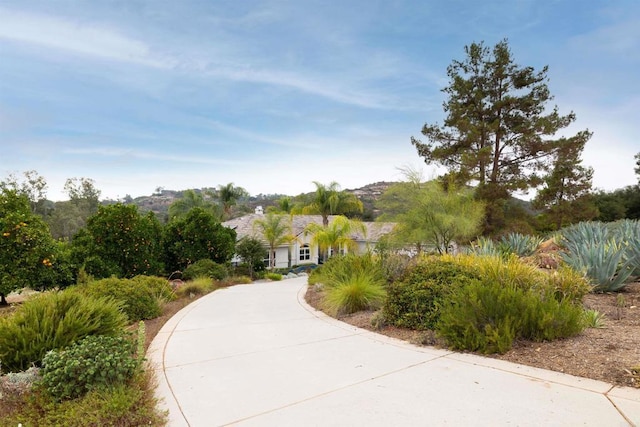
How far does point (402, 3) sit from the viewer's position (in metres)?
12.2

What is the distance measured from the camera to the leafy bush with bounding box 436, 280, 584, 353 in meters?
4.90

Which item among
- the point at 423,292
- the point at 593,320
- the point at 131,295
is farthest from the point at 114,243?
the point at 593,320

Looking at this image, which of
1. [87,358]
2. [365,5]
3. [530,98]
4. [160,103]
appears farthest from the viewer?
[530,98]

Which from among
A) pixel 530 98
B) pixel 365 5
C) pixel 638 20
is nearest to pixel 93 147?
pixel 365 5

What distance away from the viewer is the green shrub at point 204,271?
657 inches

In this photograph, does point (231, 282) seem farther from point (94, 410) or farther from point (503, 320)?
point (94, 410)

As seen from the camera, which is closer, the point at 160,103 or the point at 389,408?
the point at 389,408

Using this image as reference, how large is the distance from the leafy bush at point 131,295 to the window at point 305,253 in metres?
26.1

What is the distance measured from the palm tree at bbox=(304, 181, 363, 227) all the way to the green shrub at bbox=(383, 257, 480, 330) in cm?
3033

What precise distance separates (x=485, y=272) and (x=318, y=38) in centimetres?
1051

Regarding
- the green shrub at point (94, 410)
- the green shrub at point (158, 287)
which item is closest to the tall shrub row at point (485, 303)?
the green shrub at point (94, 410)

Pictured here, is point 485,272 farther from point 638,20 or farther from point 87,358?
point 638,20

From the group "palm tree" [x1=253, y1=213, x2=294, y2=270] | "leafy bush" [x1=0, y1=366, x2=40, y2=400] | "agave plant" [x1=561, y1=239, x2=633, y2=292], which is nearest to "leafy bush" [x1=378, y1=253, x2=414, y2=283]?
"agave plant" [x1=561, y1=239, x2=633, y2=292]

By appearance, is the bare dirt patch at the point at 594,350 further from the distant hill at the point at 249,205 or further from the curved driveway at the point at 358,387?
the distant hill at the point at 249,205
